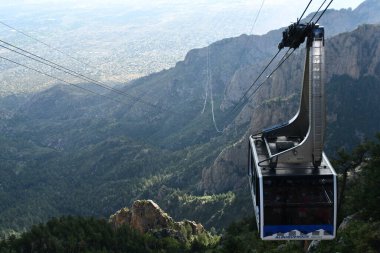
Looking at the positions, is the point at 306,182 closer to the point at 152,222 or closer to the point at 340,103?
the point at 152,222

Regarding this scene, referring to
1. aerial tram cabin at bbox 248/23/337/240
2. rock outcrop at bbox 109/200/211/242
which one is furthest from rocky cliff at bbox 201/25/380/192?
aerial tram cabin at bbox 248/23/337/240

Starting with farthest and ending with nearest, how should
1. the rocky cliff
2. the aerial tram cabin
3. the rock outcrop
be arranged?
1. the rocky cliff
2. the rock outcrop
3. the aerial tram cabin

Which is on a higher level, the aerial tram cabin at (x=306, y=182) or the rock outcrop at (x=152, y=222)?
the aerial tram cabin at (x=306, y=182)

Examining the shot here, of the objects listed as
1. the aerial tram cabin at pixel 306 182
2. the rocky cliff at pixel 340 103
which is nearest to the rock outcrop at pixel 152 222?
the rocky cliff at pixel 340 103

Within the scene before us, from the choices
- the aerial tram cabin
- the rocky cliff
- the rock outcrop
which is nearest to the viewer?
the aerial tram cabin

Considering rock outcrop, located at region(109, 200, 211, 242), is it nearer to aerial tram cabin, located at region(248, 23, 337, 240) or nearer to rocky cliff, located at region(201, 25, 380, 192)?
rocky cliff, located at region(201, 25, 380, 192)

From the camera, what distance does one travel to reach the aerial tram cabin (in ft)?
66.0

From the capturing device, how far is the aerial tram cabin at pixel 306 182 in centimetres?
2012

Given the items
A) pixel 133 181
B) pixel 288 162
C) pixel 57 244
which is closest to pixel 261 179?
pixel 288 162

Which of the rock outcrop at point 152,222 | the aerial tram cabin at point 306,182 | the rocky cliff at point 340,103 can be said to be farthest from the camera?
the rocky cliff at point 340,103

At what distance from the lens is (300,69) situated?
179000 millimetres

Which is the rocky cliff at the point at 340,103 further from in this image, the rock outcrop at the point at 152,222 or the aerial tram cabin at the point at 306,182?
the aerial tram cabin at the point at 306,182

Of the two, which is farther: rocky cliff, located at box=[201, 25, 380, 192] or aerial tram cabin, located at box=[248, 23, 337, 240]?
rocky cliff, located at box=[201, 25, 380, 192]

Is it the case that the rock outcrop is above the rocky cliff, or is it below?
below
